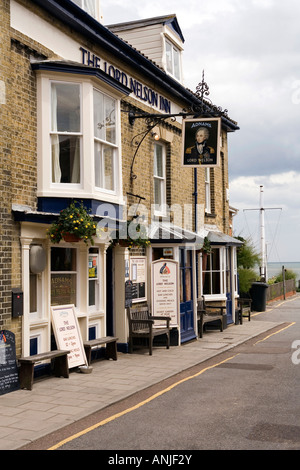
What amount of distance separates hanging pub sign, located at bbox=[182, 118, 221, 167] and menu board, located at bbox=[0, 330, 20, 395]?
7.14 meters

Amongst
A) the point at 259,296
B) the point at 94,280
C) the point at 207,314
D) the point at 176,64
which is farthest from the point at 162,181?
the point at 259,296

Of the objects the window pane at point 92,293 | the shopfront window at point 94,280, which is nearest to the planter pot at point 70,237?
the shopfront window at point 94,280

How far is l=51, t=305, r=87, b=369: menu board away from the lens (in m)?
9.59

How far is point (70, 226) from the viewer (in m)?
9.21

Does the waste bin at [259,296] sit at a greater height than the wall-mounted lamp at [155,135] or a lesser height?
lesser

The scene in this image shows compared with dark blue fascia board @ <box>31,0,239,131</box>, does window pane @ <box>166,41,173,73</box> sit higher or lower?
higher

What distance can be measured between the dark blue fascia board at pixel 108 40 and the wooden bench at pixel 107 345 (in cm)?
639

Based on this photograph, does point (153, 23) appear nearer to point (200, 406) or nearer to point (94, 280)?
point (94, 280)

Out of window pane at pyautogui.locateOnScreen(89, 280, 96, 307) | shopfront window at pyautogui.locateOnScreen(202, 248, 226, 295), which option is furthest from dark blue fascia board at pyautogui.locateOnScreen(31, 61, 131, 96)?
shopfront window at pyautogui.locateOnScreen(202, 248, 226, 295)

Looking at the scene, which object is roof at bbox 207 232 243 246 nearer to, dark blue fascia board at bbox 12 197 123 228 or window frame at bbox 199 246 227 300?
window frame at bbox 199 246 227 300

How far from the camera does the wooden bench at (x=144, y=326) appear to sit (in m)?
11.9

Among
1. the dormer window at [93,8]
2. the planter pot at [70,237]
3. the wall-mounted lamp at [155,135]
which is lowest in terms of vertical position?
the planter pot at [70,237]

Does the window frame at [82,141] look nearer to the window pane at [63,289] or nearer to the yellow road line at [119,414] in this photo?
the window pane at [63,289]
